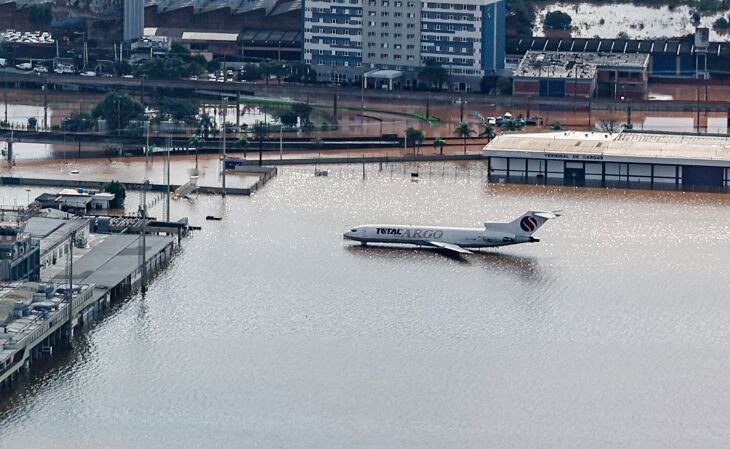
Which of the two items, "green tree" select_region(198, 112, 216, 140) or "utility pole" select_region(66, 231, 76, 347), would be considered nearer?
"utility pole" select_region(66, 231, 76, 347)

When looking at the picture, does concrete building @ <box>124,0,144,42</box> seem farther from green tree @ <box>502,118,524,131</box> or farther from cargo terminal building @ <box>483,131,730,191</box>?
cargo terminal building @ <box>483,131,730,191</box>

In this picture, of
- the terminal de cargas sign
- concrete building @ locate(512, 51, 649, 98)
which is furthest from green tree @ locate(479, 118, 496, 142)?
the terminal de cargas sign

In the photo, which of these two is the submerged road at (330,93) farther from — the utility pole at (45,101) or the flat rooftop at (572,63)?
the flat rooftop at (572,63)

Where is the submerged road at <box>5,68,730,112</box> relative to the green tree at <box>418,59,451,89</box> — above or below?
below

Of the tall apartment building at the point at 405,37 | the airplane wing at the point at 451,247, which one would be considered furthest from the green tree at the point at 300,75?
the airplane wing at the point at 451,247

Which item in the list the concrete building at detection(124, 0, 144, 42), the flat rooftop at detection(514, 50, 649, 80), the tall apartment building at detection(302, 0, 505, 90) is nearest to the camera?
the flat rooftop at detection(514, 50, 649, 80)

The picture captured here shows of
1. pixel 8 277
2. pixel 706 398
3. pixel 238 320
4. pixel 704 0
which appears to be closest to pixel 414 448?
pixel 706 398

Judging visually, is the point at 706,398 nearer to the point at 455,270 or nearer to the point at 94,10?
the point at 455,270

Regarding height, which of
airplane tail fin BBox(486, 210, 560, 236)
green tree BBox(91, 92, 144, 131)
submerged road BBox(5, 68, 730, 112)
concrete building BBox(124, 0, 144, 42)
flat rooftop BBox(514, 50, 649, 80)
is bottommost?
airplane tail fin BBox(486, 210, 560, 236)
